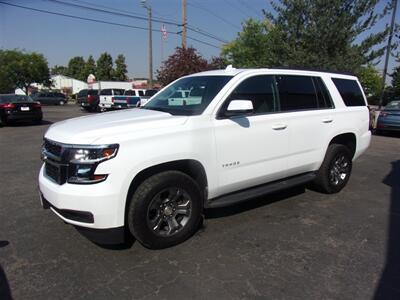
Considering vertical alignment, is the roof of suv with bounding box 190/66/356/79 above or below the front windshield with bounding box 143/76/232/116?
above

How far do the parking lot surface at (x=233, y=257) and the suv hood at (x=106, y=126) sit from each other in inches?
48.1

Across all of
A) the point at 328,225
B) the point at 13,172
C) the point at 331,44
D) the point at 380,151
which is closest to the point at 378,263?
the point at 328,225

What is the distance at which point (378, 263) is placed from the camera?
3465mm

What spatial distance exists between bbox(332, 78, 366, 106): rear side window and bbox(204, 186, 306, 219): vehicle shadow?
1633 mm

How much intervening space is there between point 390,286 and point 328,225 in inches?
54.3

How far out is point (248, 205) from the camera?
5055 millimetres

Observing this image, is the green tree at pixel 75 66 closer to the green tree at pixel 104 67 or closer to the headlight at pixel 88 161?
the green tree at pixel 104 67

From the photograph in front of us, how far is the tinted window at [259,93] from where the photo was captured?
4.26 m

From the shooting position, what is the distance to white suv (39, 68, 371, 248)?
323 cm

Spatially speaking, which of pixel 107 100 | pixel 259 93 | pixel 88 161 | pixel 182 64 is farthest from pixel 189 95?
pixel 107 100


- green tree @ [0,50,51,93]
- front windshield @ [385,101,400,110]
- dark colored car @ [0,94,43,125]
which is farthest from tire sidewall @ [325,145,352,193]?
green tree @ [0,50,51,93]

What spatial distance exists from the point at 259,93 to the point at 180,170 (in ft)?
4.92

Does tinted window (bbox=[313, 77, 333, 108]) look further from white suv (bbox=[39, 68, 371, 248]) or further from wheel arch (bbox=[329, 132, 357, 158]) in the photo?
wheel arch (bbox=[329, 132, 357, 158])

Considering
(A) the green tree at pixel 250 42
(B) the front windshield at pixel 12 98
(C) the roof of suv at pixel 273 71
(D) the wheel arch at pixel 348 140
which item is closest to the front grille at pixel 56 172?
(C) the roof of suv at pixel 273 71
